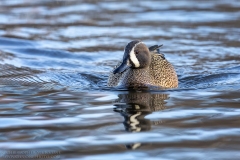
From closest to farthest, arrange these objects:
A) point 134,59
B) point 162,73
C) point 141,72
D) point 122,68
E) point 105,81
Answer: point 122,68, point 134,59, point 141,72, point 162,73, point 105,81

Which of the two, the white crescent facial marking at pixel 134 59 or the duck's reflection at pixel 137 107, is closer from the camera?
the duck's reflection at pixel 137 107

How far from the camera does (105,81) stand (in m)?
10.1

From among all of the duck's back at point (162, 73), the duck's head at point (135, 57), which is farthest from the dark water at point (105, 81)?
the duck's head at point (135, 57)

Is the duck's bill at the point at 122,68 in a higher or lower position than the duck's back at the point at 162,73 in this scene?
higher

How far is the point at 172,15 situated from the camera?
15.7 metres

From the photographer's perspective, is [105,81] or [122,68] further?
[105,81]

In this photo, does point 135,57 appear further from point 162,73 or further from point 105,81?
point 105,81

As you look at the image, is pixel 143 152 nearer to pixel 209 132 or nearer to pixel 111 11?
pixel 209 132

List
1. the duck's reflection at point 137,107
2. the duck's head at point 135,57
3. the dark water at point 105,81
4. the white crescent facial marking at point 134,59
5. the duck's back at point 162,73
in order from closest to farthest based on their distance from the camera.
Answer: the dark water at point 105,81 → the duck's reflection at point 137,107 → the duck's head at point 135,57 → the white crescent facial marking at point 134,59 → the duck's back at point 162,73

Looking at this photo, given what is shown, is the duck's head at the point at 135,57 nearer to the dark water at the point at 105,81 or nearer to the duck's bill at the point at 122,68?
the duck's bill at the point at 122,68

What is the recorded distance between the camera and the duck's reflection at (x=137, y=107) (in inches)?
257

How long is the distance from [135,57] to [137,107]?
4.71 feet

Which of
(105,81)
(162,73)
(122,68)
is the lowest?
(105,81)

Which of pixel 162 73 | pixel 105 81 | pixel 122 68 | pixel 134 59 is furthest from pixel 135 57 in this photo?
pixel 105 81
